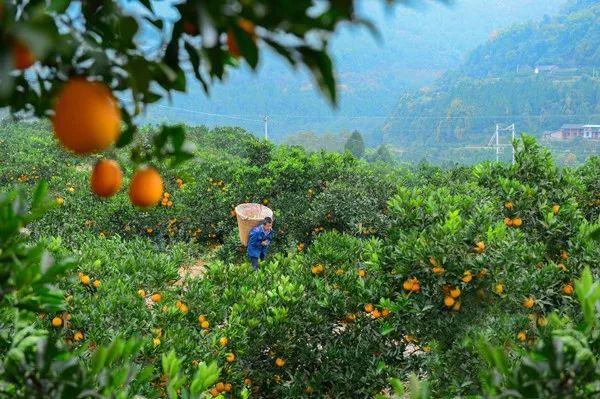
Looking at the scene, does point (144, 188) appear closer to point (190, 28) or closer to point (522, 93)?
point (190, 28)

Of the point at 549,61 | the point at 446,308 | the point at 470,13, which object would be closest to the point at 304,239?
the point at 446,308

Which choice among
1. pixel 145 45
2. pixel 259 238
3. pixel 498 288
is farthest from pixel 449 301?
pixel 259 238

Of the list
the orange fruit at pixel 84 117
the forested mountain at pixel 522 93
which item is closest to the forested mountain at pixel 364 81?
the forested mountain at pixel 522 93

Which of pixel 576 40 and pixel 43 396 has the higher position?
pixel 576 40

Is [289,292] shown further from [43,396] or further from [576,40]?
[576,40]

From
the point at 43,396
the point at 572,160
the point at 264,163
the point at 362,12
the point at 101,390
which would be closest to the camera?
the point at 362,12

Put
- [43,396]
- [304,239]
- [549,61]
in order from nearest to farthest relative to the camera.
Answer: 1. [43,396]
2. [304,239]
3. [549,61]

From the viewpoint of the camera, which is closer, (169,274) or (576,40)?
(169,274)

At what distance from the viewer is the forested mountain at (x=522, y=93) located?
61.8 metres

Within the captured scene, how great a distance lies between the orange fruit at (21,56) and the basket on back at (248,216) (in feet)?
23.9

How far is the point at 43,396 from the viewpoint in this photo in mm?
1106

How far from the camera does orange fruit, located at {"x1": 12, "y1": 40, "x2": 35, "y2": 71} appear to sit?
2.50ft

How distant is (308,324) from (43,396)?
350 centimetres

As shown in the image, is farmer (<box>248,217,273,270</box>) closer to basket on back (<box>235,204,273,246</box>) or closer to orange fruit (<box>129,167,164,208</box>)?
basket on back (<box>235,204,273,246</box>)
